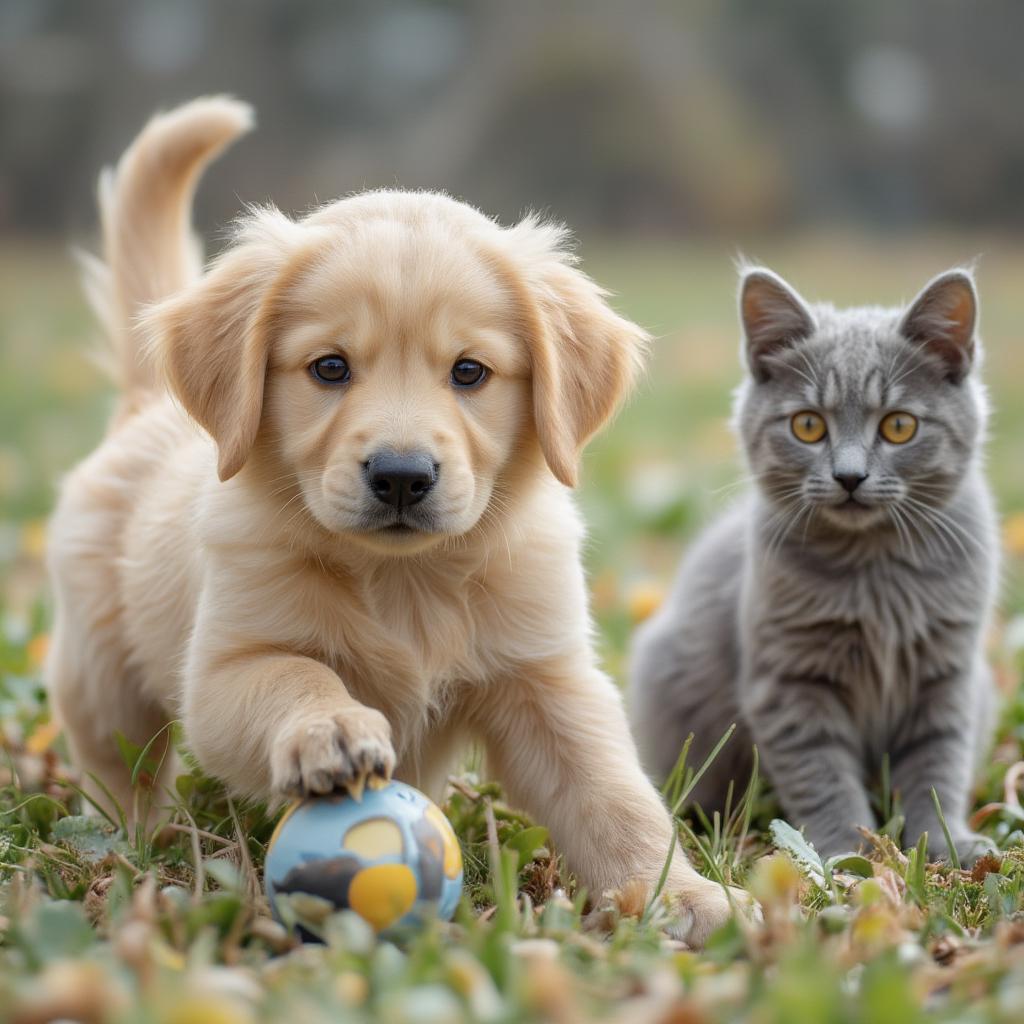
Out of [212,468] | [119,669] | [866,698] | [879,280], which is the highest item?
[879,280]

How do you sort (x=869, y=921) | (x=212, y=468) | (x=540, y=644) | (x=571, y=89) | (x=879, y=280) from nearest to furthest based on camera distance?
(x=869, y=921)
(x=540, y=644)
(x=212, y=468)
(x=879, y=280)
(x=571, y=89)

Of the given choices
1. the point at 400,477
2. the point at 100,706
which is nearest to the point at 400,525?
the point at 400,477

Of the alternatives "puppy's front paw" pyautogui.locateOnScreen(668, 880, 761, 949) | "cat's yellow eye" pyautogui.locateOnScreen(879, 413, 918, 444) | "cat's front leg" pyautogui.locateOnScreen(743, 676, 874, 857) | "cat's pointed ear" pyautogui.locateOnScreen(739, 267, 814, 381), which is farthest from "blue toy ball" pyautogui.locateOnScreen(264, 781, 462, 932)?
"cat's pointed ear" pyautogui.locateOnScreen(739, 267, 814, 381)

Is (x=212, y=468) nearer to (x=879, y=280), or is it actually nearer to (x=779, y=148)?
(x=879, y=280)

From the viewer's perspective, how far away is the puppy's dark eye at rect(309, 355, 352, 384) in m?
2.64

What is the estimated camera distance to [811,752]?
3178mm

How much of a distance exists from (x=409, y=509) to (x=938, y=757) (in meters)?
1.46

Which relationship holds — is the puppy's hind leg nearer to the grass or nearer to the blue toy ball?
the grass

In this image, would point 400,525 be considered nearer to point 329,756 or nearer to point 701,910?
point 329,756

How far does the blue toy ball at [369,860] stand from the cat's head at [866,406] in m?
1.35

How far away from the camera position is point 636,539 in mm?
5562

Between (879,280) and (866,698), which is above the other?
(879,280)

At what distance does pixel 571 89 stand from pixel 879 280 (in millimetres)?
5730

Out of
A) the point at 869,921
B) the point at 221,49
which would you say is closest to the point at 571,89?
the point at 221,49
